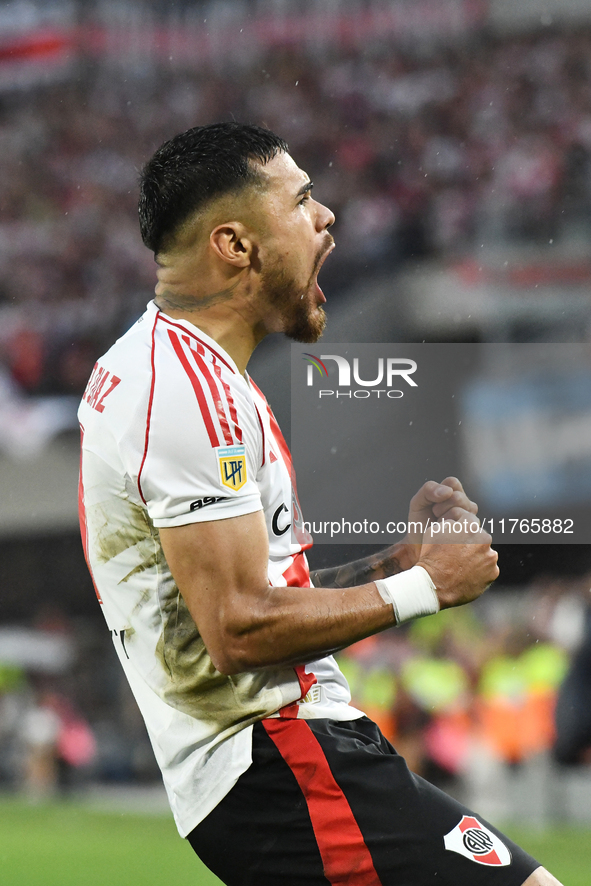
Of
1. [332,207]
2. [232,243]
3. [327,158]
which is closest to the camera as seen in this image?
[232,243]

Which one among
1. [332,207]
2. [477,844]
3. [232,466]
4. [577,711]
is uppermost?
[332,207]

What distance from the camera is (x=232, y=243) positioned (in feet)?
6.62

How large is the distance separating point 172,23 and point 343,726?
515 inches

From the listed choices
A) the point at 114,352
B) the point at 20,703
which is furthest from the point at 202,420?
the point at 20,703

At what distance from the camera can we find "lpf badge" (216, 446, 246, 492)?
1751 millimetres

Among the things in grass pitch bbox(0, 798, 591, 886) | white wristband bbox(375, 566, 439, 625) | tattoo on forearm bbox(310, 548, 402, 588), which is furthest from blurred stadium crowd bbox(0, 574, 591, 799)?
white wristband bbox(375, 566, 439, 625)

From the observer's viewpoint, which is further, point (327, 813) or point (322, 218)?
point (322, 218)

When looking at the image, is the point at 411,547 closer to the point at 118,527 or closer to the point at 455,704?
the point at 118,527

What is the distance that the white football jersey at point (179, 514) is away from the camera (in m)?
1.76

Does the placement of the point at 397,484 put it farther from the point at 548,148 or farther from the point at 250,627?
the point at 548,148

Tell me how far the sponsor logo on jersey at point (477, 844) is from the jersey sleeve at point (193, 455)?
67cm

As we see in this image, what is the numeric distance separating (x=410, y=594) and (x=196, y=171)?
2.88 feet

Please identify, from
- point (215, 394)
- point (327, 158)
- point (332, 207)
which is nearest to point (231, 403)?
point (215, 394)

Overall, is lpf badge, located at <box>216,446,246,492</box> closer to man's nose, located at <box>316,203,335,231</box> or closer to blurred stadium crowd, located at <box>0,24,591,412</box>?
man's nose, located at <box>316,203,335,231</box>
